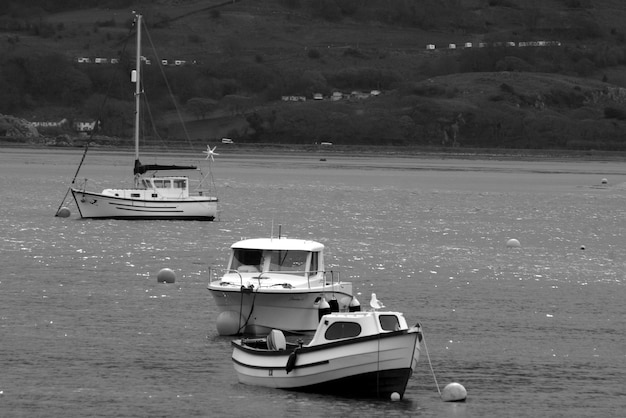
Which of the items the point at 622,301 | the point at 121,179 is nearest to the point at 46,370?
the point at 622,301

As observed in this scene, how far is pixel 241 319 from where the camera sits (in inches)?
1879

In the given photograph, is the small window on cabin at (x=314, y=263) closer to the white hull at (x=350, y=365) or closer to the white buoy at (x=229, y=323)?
the white buoy at (x=229, y=323)

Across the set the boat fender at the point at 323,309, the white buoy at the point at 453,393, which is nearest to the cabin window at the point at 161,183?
the boat fender at the point at 323,309

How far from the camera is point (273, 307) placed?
47.0 metres

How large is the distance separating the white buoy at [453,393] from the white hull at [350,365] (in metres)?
1.58

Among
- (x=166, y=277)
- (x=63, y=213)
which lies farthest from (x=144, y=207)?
(x=166, y=277)

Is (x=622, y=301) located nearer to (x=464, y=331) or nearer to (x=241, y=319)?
(x=464, y=331)

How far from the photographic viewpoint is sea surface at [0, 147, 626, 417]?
40438mm

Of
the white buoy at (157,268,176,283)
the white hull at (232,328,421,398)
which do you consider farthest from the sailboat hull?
the white hull at (232,328,421,398)

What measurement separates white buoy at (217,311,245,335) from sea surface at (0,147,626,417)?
495mm

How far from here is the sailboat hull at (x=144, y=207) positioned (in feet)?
325

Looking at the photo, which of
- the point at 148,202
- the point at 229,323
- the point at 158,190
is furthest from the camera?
the point at 158,190

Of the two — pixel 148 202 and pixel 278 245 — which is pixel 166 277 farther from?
pixel 148 202

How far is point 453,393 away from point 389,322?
9.93 ft
